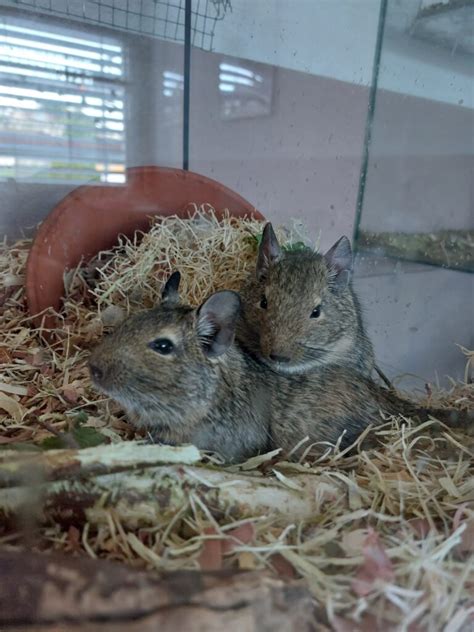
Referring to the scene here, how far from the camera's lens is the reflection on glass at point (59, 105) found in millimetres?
3408

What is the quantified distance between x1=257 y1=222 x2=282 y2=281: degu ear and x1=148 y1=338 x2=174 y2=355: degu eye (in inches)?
37.4

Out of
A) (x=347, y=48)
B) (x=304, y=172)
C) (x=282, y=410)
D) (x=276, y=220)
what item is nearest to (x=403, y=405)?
(x=282, y=410)

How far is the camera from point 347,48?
4285 mm

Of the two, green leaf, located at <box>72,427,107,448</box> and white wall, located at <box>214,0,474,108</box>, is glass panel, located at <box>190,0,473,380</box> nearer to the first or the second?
white wall, located at <box>214,0,474,108</box>

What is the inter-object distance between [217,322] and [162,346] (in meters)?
0.28

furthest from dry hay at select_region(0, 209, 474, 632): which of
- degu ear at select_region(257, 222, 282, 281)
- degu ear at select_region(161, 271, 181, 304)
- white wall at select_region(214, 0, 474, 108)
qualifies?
white wall at select_region(214, 0, 474, 108)

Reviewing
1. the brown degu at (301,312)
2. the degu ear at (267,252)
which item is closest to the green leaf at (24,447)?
the brown degu at (301,312)

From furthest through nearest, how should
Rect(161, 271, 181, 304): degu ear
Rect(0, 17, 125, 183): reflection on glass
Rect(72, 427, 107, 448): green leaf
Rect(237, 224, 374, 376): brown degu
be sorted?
Rect(0, 17, 125, 183): reflection on glass → Rect(237, 224, 374, 376): brown degu → Rect(161, 271, 181, 304): degu ear → Rect(72, 427, 107, 448): green leaf

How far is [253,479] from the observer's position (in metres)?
2.09

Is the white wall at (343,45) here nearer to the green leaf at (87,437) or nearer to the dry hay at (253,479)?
the dry hay at (253,479)

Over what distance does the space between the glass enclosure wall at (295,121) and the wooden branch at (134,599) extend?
287 centimetres

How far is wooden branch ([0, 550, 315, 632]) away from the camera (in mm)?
1107

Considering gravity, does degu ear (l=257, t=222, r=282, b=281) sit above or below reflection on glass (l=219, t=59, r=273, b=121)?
below

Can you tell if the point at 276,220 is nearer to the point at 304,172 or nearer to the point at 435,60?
the point at 304,172
